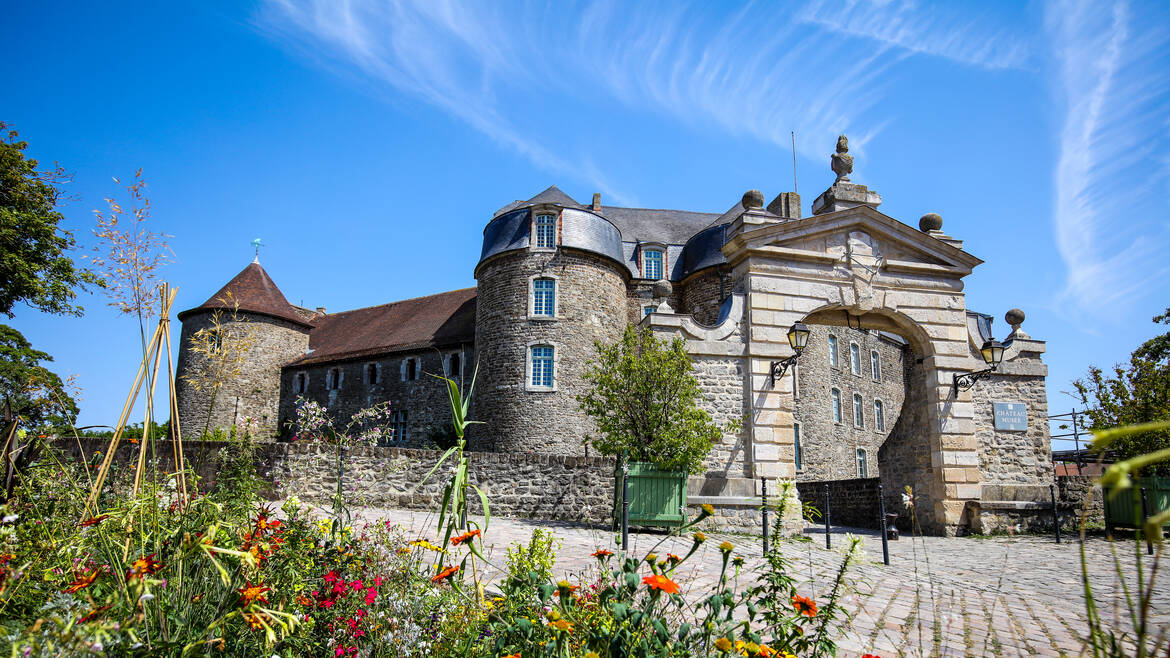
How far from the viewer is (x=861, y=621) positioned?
440 cm

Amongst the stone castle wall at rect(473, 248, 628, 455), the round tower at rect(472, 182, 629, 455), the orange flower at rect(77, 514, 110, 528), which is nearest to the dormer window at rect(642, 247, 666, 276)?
the round tower at rect(472, 182, 629, 455)

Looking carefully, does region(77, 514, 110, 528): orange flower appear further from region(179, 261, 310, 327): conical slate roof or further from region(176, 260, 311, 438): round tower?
region(179, 261, 310, 327): conical slate roof

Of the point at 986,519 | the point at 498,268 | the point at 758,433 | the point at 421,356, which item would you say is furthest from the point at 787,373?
the point at 421,356

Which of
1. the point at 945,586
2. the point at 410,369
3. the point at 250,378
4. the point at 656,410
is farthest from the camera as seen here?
the point at 250,378

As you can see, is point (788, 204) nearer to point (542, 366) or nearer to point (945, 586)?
point (542, 366)

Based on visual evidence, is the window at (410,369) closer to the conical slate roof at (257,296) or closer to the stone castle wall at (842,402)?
the conical slate roof at (257,296)

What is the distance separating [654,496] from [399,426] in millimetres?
18461

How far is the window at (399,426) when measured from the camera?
2623cm

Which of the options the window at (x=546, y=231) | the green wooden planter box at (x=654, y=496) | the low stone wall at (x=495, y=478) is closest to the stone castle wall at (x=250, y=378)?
the window at (x=546, y=231)

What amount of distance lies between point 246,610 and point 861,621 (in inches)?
144

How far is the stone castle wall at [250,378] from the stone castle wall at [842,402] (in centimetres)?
2054

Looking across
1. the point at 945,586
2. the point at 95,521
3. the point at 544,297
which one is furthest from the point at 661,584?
the point at 544,297

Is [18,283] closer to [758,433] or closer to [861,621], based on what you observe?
[758,433]

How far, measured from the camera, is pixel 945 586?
608cm
